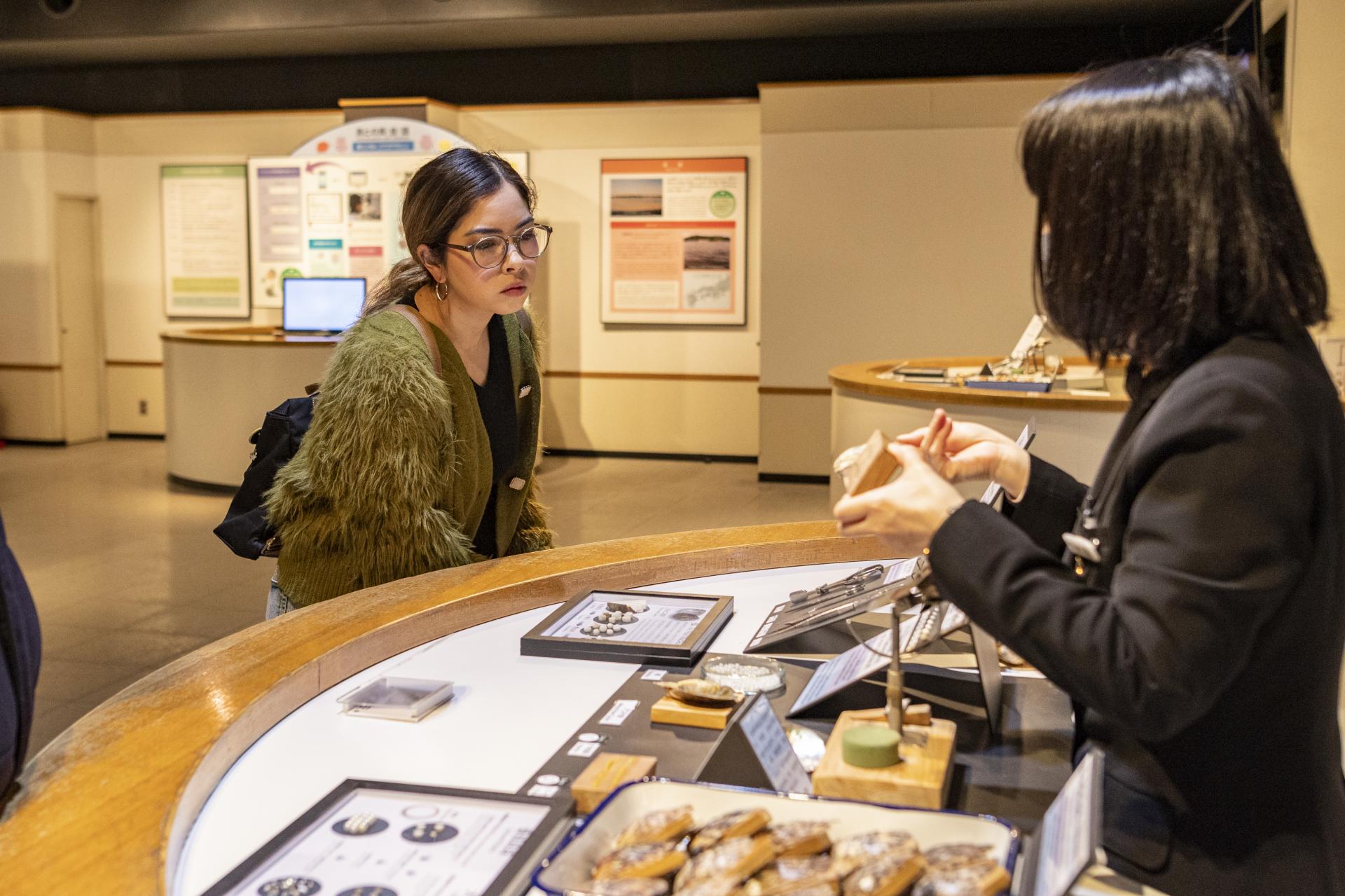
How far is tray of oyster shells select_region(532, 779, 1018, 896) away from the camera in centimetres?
90

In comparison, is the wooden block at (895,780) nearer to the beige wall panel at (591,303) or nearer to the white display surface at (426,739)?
the white display surface at (426,739)

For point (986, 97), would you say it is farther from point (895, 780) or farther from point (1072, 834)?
point (1072, 834)

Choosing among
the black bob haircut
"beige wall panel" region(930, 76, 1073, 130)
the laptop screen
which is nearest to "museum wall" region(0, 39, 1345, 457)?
"beige wall panel" region(930, 76, 1073, 130)

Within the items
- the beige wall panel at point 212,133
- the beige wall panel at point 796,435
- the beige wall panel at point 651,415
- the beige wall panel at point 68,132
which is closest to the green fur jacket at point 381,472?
the beige wall panel at point 796,435

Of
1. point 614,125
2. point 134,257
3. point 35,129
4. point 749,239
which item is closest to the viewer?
point 749,239

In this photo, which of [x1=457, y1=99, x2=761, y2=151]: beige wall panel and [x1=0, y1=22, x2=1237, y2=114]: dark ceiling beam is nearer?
[x1=0, y1=22, x2=1237, y2=114]: dark ceiling beam

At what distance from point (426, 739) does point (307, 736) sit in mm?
155

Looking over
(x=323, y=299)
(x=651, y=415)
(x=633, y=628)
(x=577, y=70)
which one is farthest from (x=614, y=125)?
(x=633, y=628)

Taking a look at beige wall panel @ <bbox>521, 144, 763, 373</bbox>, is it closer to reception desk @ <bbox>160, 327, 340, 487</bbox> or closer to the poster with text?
the poster with text

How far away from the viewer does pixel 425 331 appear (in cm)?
216

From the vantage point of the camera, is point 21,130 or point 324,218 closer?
point 324,218

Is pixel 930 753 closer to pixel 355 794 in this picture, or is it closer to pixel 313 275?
pixel 355 794

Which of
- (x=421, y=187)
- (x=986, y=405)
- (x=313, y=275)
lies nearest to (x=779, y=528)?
(x=421, y=187)

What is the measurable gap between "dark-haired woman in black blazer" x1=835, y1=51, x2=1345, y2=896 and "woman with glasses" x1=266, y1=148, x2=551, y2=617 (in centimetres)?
113
